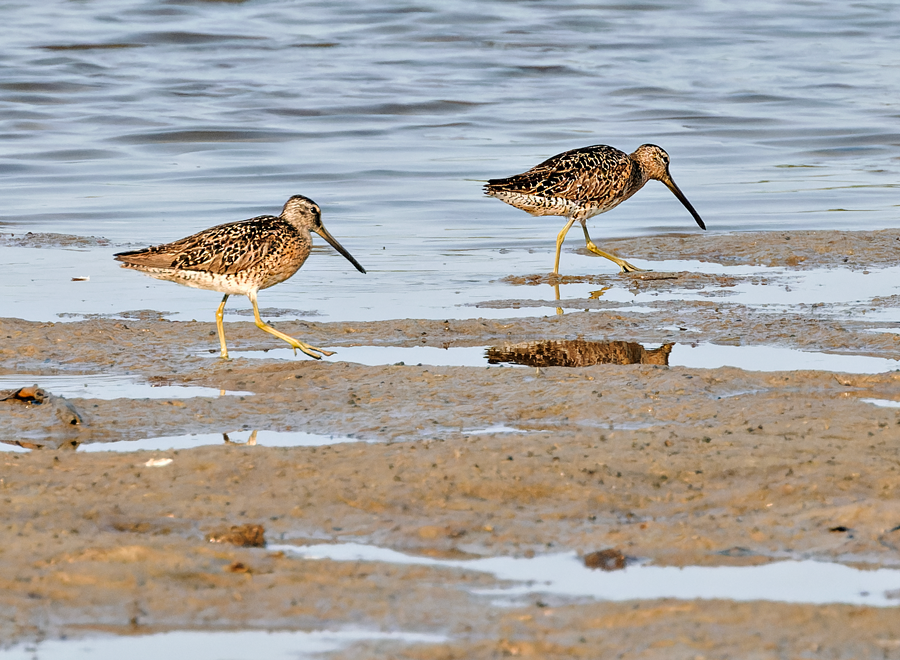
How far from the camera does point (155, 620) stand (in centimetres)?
437

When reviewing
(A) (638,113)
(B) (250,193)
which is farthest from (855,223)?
(A) (638,113)

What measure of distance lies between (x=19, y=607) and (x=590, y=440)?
2.69m

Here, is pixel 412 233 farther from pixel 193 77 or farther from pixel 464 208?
pixel 193 77

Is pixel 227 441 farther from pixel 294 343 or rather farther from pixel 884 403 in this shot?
pixel 884 403

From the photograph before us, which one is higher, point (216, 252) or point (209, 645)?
point (209, 645)

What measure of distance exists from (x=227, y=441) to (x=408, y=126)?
16.1 m

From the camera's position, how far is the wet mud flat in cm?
434

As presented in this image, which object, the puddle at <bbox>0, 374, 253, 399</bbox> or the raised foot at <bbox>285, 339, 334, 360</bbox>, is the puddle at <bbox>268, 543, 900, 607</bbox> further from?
the raised foot at <bbox>285, 339, 334, 360</bbox>

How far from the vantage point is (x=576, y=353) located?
8586 millimetres

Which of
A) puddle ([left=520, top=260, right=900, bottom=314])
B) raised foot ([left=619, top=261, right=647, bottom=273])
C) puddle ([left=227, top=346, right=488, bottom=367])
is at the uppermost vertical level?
puddle ([left=227, top=346, right=488, bottom=367])

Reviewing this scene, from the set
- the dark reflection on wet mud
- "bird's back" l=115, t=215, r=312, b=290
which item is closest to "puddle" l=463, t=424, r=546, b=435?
the dark reflection on wet mud

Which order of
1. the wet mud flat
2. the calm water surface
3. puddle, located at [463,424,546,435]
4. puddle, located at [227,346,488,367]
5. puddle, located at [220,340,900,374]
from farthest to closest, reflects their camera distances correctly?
the calm water surface → puddle, located at [227,346,488,367] → puddle, located at [220,340,900,374] → puddle, located at [463,424,546,435] → the wet mud flat

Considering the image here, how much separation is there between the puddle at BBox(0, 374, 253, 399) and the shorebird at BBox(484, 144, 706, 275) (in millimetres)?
4929

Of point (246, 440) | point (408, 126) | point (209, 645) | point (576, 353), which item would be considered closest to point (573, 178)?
point (576, 353)
